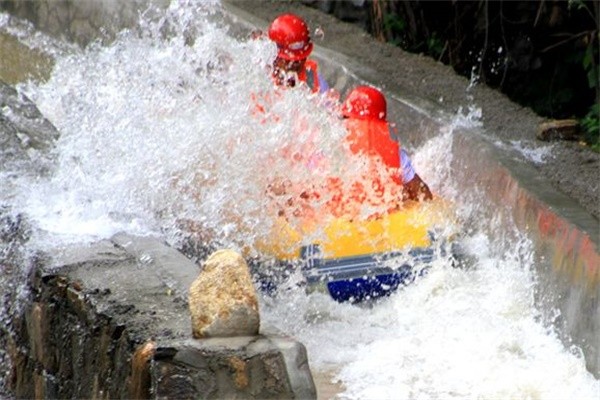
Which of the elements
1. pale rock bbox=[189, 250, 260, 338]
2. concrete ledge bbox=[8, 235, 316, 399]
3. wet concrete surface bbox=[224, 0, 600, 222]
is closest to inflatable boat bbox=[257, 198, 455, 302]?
wet concrete surface bbox=[224, 0, 600, 222]

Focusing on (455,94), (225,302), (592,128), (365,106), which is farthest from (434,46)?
(225,302)

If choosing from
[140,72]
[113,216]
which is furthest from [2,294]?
[140,72]

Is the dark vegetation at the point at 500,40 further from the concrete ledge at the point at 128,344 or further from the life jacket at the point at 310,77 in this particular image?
the concrete ledge at the point at 128,344

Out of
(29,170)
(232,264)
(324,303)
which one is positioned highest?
(232,264)

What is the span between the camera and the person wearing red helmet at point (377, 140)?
6957 millimetres

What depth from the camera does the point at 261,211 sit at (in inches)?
266

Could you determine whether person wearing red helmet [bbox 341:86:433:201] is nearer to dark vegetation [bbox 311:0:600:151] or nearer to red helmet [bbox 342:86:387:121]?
red helmet [bbox 342:86:387:121]

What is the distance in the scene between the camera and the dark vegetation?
10273mm

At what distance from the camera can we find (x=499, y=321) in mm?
6141

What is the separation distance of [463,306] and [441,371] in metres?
0.80

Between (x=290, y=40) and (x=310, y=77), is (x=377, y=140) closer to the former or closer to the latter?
(x=310, y=77)

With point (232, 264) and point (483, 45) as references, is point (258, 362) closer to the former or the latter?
point (232, 264)

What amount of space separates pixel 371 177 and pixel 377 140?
202 millimetres

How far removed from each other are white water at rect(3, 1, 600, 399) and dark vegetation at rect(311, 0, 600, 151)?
2.46 m
